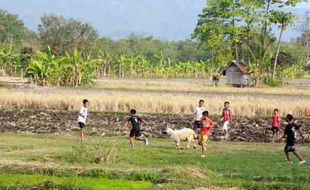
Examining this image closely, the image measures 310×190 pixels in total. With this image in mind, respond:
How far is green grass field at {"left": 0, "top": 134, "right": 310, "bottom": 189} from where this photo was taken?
1341 cm

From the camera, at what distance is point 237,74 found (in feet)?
217

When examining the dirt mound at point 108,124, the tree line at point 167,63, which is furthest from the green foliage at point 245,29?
the dirt mound at point 108,124

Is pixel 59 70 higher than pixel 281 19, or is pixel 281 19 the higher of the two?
pixel 281 19

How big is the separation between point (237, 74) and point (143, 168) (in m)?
51.6

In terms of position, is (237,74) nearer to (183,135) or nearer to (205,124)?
(183,135)

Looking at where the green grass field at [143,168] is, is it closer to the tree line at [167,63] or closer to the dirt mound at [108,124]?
the dirt mound at [108,124]

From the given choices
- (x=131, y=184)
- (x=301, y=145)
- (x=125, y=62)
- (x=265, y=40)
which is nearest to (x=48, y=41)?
(x=125, y=62)

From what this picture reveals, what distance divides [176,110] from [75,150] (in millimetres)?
16608

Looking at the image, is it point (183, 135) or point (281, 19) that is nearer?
point (183, 135)

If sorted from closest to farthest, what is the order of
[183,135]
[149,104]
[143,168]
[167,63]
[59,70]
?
[143,168], [183,135], [149,104], [59,70], [167,63]

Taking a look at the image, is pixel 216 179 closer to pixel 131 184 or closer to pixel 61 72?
pixel 131 184

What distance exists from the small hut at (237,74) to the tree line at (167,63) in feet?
4.08

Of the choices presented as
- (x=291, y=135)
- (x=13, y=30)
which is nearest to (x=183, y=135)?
(x=291, y=135)

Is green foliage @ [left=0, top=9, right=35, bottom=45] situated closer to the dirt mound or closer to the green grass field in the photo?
the dirt mound
